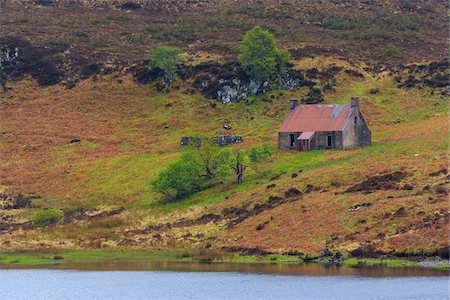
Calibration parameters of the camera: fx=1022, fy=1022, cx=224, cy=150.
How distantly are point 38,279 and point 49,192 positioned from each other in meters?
37.4

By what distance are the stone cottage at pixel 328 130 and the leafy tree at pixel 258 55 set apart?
23890mm

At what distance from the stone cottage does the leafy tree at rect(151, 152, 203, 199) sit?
40.5 feet

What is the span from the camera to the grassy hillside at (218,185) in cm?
7962

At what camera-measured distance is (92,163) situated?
114 m

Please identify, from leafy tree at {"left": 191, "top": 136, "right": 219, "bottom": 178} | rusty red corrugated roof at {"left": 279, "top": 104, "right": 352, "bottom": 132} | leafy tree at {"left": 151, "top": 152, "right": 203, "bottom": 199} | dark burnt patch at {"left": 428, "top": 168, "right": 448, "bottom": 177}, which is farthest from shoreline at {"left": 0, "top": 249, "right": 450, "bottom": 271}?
rusty red corrugated roof at {"left": 279, "top": 104, "right": 352, "bottom": 132}

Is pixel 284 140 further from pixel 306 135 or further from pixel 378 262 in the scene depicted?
pixel 378 262

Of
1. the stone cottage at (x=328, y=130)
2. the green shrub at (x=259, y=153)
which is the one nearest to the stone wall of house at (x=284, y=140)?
the stone cottage at (x=328, y=130)

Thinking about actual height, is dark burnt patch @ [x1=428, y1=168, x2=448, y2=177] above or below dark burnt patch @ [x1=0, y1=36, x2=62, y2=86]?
below

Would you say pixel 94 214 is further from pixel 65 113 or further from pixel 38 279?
pixel 65 113

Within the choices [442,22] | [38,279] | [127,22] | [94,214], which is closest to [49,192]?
[94,214]

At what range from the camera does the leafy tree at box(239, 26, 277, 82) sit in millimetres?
133500

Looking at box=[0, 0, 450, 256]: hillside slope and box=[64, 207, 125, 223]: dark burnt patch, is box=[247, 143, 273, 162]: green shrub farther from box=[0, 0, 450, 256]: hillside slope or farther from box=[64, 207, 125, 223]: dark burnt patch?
box=[64, 207, 125, 223]: dark burnt patch

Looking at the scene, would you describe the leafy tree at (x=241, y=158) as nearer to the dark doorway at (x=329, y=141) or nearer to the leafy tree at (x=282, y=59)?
the dark doorway at (x=329, y=141)

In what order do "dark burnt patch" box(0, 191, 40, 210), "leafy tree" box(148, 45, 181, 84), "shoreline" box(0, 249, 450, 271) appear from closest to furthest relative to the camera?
"shoreline" box(0, 249, 450, 271)
"dark burnt patch" box(0, 191, 40, 210)
"leafy tree" box(148, 45, 181, 84)
